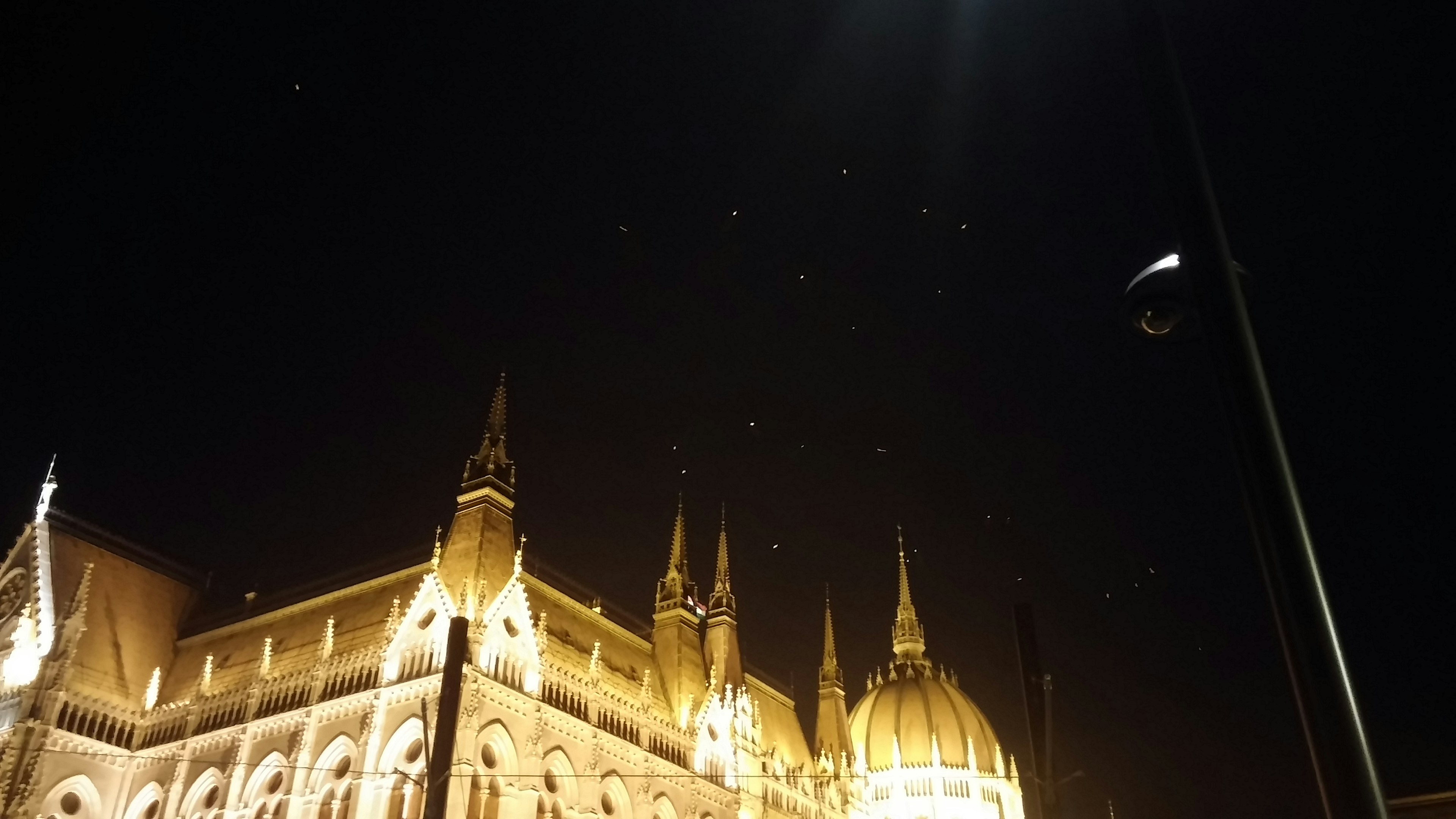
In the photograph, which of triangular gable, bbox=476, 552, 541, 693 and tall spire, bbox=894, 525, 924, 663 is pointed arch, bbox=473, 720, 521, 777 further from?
tall spire, bbox=894, 525, 924, 663

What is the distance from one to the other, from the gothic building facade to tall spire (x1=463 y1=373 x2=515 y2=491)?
0.11 m

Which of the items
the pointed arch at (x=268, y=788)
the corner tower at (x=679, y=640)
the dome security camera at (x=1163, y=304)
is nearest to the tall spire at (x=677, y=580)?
the corner tower at (x=679, y=640)

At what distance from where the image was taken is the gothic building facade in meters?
34.0

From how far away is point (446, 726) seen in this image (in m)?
27.4

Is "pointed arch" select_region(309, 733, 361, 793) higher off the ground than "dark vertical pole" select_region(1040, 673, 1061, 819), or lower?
higher

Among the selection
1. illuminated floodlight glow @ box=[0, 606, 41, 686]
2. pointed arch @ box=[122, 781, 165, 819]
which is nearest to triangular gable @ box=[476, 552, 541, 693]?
pointed arch @ box=[122, 781, 165, 819]

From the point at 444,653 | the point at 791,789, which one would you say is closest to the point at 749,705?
the point at 791,789

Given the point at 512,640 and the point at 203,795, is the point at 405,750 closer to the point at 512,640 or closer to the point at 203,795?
the point at 512,640

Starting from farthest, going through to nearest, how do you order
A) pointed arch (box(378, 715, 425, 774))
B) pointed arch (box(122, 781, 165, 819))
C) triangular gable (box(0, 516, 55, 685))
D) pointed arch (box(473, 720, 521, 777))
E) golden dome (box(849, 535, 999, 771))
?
golden dome (box(849, 535, 999, 771)) < triangular gable (box(0, 516, 55, 685)) < pointed arch (box(122, 781, 165, 819)) < pointed arch (box(473, 720, 521, 777)) < pointed arch (box(378, 715, 425, 774))

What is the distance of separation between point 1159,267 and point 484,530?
34802 mm

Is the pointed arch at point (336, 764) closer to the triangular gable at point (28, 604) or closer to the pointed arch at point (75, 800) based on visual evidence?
the pointed arch at point (75, 800)

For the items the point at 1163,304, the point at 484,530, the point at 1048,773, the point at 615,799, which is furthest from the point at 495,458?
the point at 1163,304

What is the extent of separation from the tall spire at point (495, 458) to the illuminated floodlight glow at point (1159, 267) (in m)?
35.7

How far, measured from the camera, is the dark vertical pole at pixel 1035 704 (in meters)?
21.6
